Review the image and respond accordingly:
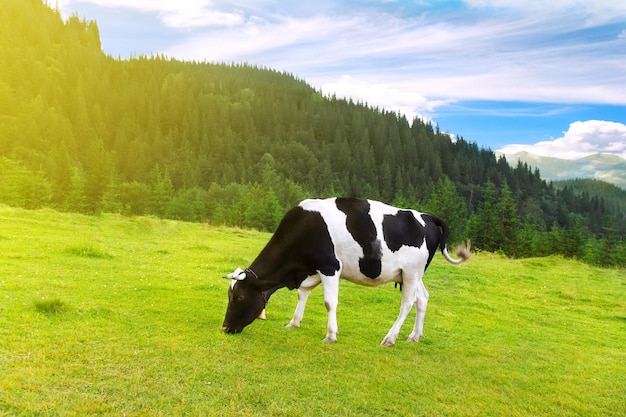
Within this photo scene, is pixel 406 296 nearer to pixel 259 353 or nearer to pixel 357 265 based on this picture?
pixel 357 265

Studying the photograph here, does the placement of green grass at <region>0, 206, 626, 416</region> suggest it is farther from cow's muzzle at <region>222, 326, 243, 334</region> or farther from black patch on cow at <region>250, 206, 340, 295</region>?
black patch on cow at <region>250, 206, 340, 295</region>

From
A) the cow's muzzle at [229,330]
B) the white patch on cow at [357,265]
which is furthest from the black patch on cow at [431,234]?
the cow's muzzle at [229,330]

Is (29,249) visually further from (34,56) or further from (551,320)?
(34,56)

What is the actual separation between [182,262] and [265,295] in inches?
395

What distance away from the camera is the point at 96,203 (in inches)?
3703

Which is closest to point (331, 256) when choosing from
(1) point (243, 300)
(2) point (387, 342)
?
(1) point (243, 300)

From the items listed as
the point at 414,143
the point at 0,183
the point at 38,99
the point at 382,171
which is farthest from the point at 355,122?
the point at 0,183

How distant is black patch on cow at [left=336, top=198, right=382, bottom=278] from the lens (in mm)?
9750

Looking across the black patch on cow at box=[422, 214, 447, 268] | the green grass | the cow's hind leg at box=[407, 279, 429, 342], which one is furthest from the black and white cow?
the green grass

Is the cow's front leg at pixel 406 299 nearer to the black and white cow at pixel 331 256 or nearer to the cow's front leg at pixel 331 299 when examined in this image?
the black and white cow at pixel 331 256

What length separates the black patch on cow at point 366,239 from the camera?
9.75 metres

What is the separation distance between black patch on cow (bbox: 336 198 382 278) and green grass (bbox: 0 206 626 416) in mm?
1707

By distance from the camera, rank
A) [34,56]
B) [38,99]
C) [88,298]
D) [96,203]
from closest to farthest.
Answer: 1. [88,298]
2. [96,203]
3. [38,99]
4. [34,56]

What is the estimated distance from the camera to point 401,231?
10133 millimetres
